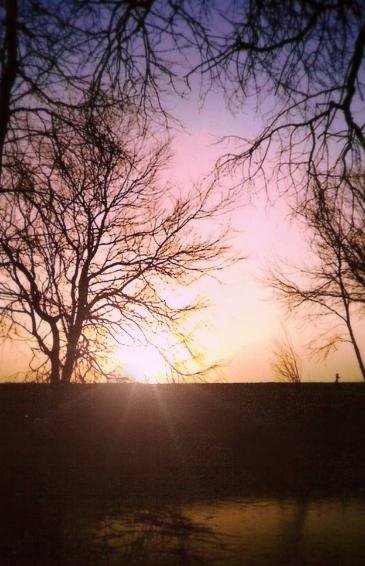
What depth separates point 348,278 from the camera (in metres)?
20.9

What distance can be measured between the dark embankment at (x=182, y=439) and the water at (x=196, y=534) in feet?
4.46

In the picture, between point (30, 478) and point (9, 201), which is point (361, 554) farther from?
point (30, 478)

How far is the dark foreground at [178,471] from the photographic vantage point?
648cm

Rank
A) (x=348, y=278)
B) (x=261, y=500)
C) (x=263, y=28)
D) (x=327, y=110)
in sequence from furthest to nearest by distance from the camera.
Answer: (x=348, y=278), (x=261, y=500), (x=327, y=110), (x=263, y=28)

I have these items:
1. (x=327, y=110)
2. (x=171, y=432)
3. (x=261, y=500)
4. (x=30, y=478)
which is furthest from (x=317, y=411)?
(x=327, y=110)

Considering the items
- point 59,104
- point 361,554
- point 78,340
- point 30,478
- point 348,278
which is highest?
point 348,278

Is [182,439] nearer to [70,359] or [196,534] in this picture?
[70,359]

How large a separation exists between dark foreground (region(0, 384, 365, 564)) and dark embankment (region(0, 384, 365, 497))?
0.03 metres

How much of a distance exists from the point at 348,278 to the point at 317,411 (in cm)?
723

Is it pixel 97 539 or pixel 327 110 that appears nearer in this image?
pixel 327 110

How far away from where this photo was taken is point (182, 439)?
1336 cm

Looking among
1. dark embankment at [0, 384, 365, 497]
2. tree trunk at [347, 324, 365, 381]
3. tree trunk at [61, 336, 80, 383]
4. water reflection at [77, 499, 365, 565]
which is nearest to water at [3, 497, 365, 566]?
water reflection at [77, 499, 365, 565]

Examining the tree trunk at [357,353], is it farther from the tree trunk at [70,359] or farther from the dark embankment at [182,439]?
the tree trunk at [70,359]

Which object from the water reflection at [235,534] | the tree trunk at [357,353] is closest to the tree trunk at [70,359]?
the water reflection at [235,534]
